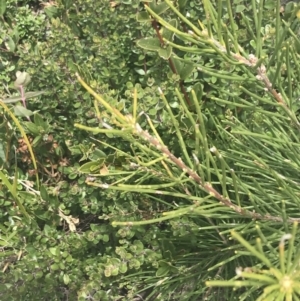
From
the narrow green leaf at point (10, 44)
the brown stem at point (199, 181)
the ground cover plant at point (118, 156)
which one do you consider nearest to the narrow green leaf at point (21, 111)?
the ground cover plant at point (118, 156)

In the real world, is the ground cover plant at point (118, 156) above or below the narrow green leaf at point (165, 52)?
below

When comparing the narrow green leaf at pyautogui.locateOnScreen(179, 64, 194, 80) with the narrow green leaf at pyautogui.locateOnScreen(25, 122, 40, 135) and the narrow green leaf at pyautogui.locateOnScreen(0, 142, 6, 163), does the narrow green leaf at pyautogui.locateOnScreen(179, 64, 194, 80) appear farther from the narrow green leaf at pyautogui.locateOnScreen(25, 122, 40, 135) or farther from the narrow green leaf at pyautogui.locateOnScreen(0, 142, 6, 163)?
the narrow green leaf at pyautogui.locateOnScreen(0, 142, 6, 163)

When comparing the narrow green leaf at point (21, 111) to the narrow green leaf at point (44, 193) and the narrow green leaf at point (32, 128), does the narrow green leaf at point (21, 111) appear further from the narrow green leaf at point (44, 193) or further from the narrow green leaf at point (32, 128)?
the narrow green leaf at point (44, 193)

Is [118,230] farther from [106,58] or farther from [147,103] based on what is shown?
[106,58]

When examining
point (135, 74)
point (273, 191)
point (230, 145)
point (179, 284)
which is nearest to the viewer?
point (273, 191)

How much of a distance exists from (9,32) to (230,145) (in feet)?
2.87

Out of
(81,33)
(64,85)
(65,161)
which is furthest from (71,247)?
(81,33)

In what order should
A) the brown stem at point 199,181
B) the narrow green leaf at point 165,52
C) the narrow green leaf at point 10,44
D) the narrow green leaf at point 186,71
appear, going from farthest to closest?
1. the narrow green leaf at point 10,44
2. the narrow green leaf at point 186,71
3. the narrow green leaf at point 165,52
4. the brown stem at point 199,181

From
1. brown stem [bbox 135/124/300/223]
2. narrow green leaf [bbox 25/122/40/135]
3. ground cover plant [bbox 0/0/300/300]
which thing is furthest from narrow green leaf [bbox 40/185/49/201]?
brown stem [bbox 135/124/300/223]

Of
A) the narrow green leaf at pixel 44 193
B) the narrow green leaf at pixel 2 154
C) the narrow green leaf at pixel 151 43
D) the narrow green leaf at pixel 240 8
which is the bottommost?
the narrow green leaf at pixel 44 193

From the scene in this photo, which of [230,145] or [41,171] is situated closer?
[230,145]

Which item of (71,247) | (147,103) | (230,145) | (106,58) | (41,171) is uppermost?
(106,58)

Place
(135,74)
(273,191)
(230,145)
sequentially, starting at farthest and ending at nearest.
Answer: (135,74) → (230,145) → (273,191)

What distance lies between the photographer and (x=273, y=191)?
1.15 metres
